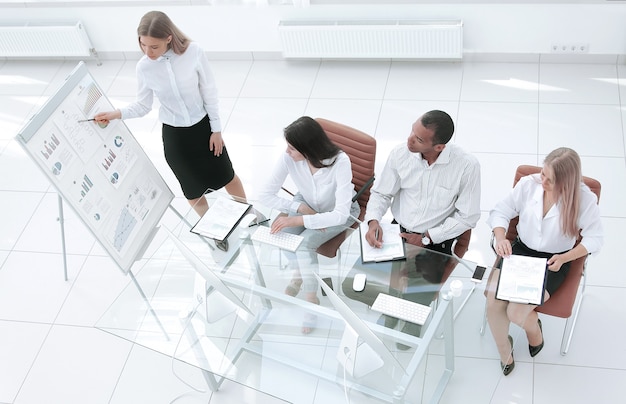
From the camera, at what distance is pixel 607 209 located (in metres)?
4.42

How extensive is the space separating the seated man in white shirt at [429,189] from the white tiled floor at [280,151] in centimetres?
74

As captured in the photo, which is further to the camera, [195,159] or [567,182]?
[195,159]

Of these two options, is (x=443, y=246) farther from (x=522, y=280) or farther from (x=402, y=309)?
(x=402, y=309)

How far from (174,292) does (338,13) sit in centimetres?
322

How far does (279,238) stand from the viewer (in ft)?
11.5

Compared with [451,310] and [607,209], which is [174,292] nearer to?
[451,310]

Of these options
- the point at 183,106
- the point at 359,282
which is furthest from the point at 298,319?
the point at 183,106

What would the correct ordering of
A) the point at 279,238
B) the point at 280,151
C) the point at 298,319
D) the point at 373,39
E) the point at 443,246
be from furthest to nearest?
the point at 373,39 < the point at 280,151 < the point at 443,246 < the point at 279,238 < the point at 298,319

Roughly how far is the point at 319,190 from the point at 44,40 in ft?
12.5

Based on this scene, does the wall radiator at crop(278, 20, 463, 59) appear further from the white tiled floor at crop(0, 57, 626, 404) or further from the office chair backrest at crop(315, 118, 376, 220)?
the office chair backrest at crop(315, 118, 376, 220)

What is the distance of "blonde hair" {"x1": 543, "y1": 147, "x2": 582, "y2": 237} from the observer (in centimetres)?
314

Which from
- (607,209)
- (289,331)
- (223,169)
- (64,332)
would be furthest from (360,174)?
(64,332)

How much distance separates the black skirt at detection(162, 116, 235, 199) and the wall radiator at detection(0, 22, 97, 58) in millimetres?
2590

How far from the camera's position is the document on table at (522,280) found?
10.0 feet
